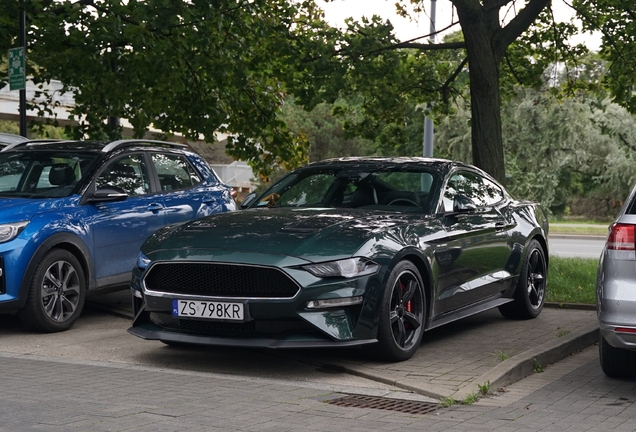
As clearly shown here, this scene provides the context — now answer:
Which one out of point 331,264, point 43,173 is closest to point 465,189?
point 331,264

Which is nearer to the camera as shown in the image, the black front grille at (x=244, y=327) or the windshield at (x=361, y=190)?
the black front grille at (x=244, y=327)

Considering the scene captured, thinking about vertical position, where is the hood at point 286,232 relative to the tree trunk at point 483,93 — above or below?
below

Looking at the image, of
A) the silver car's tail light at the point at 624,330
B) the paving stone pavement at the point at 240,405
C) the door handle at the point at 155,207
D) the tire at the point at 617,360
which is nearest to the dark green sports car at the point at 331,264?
the paving stone pavement at the point at 240,405

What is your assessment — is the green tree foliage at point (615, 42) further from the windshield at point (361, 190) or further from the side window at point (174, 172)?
the windshield at point (361, 190)

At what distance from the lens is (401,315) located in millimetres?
7672

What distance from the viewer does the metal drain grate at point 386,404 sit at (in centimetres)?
631

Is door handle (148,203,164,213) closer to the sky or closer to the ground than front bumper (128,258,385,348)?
closer to the sky

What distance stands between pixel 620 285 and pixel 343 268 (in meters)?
1.85

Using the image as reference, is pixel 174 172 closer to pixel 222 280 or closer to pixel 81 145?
pixel 81 145

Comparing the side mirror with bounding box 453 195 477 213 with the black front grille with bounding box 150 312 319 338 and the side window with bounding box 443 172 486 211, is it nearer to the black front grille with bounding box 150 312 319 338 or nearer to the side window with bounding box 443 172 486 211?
the side window with bounding box 443 172 486 211

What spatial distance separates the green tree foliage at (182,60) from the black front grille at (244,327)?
28.0 feet

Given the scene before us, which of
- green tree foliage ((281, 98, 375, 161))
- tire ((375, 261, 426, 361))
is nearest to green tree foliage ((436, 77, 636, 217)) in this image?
green tree foliage ((281, 98, 375, 161))

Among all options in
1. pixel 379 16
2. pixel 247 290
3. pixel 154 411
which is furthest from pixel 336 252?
pixel 379 16

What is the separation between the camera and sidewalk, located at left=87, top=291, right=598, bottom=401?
7.02m
